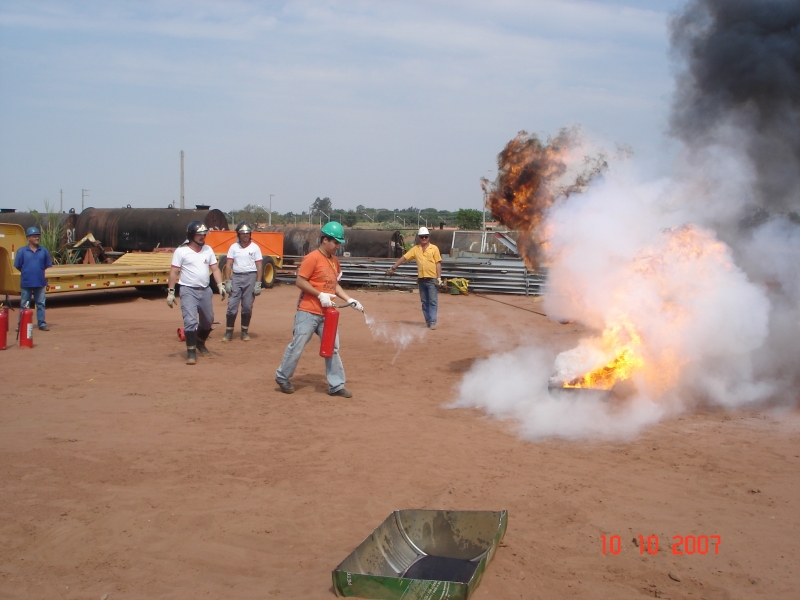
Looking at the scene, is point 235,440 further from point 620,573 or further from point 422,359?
point 422,359

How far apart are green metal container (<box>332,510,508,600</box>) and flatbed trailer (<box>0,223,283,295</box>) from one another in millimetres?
13274

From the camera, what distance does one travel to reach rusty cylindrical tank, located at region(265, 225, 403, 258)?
30.0m

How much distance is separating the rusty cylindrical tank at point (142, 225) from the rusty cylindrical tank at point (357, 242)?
567 cm

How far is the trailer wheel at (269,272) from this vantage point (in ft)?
72.6

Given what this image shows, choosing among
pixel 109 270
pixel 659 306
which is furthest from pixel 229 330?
pixel 109 270

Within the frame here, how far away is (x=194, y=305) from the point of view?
380 inches

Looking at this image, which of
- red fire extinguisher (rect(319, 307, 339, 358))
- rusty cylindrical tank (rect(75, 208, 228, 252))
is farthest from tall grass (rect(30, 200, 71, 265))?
red fire extinguisher (rect(319, 307, 339, 358))

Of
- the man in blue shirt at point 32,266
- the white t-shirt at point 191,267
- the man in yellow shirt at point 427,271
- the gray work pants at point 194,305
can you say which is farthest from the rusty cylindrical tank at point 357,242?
the white t-shirt at point 191,267

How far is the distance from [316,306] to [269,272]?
14.7 m

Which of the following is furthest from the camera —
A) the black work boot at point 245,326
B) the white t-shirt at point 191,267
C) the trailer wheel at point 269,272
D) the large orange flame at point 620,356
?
the trailer wheel at point 269,272

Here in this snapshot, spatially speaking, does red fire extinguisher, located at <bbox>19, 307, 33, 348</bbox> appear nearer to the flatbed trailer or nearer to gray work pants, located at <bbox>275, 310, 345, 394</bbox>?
the flatbed trailer

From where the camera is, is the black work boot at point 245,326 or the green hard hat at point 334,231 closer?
the green hard hat at point 334,231

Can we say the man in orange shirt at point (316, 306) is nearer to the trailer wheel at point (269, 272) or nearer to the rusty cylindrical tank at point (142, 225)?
the trailer wheel at point (269, 272)

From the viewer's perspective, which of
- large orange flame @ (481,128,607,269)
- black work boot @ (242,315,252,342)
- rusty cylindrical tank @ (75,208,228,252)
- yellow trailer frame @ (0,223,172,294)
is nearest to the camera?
large orange flame @ (481,128,607,269)
